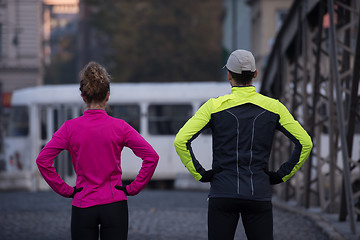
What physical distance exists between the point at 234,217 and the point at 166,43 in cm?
3865

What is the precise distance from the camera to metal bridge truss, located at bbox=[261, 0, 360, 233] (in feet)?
30.5

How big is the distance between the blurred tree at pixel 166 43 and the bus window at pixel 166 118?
65.9 feet

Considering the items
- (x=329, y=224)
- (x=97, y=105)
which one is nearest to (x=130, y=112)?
(x=329, y=224)

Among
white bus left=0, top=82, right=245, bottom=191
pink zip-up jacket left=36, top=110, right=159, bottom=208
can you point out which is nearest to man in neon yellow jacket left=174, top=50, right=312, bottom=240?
pink zip-up jacket left=36, top=110, right=159, bottom=208

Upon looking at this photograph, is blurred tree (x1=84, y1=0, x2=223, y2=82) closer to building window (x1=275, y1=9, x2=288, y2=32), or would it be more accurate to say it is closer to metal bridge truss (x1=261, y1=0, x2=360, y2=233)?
building window (x1=275, y1=9, x2=288, y2=32)

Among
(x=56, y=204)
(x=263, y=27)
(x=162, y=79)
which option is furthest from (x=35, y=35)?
(x=56, y=204)

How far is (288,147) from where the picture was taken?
51.4 ft

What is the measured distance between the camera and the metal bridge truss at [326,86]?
30.5 ft

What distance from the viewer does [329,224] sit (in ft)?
32.9

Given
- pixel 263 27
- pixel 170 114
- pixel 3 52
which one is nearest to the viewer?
pixel 170 114

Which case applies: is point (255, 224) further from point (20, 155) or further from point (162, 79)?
point (162, 79)

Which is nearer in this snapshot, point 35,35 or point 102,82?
point 102,82

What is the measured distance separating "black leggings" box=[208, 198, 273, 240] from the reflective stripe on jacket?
0.14 feet

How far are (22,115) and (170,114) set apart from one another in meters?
4.38
